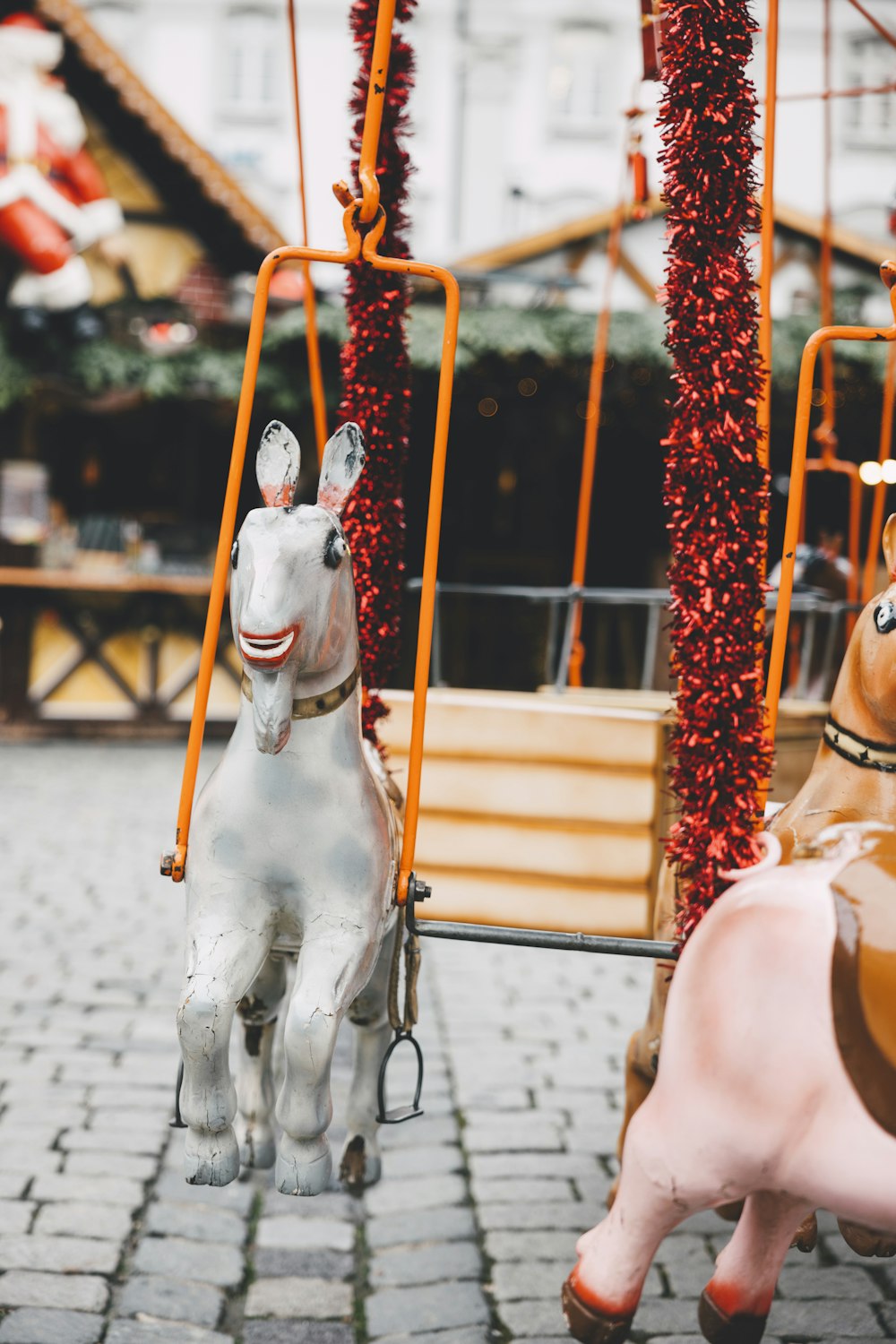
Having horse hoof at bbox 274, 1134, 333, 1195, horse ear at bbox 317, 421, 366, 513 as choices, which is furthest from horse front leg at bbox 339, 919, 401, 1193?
horse ear at bbox 317, 421, 366, 513

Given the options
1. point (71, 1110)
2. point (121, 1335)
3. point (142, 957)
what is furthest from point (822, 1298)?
point (142, 957)

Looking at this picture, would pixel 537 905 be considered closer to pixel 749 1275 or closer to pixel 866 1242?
pixel 866 1242

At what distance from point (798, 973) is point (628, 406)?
33.6 ft

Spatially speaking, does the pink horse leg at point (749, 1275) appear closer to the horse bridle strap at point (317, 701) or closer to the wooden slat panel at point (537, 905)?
the horse bridle strap at point (317, 701)

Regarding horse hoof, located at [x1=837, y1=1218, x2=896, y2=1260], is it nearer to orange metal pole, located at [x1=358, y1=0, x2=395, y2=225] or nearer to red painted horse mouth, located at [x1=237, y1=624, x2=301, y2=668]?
red painted horse mouth, located at [x1=237, y1=624, x2=301, y2=668]

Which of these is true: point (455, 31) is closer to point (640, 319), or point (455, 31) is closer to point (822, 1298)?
point (640, 319)

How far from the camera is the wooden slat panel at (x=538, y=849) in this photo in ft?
10.8

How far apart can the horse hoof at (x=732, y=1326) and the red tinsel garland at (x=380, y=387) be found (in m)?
1.34

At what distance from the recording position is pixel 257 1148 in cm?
298

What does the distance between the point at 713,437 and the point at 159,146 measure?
1084 centimetres

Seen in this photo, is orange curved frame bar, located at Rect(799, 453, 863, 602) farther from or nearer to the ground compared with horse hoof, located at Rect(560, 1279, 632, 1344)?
farther from the ground

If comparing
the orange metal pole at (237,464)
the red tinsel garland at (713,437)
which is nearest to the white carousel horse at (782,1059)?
the red tinsel garland at (713,437)

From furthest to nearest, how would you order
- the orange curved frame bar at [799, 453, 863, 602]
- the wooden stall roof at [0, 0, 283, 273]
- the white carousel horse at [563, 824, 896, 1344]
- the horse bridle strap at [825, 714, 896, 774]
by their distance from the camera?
the wooden stall roof at [0, 0, 283, 273]
the orange curved frame bar at [799, 453, 863, 602]
the horse bridle strap at [825, 714, 896, 774]
the white carousel horse at [563, 824, 896, 1344]

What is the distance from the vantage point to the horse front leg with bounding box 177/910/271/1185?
6.72 feet
